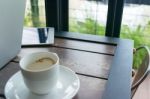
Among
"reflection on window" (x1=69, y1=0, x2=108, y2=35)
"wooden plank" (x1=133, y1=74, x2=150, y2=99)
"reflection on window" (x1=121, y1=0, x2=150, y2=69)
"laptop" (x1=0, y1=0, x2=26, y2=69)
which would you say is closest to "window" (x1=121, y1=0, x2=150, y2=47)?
"reflection on window" (x1=121, y1=0, x2=150, y2=69)

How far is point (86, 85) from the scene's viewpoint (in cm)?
77

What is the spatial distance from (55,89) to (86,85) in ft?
0.43

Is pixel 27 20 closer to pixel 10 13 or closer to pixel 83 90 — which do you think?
pixel 10 13

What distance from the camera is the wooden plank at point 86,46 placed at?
104 centimetres

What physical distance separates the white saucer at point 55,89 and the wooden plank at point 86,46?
0.31 meters

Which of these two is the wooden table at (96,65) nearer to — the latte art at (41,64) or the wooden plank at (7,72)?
the wooden plank at (7,72)

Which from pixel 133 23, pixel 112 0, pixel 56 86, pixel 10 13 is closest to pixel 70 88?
pixel 56 86

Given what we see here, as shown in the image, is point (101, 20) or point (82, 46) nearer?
point (82, 46)

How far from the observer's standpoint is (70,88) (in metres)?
0.70

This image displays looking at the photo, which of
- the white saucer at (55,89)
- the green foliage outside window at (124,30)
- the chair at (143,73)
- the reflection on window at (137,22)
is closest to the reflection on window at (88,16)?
the green foliage outside window at (124,30)

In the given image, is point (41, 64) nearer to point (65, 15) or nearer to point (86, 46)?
point (86, 46)

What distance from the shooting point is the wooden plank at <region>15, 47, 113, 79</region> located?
85 cm

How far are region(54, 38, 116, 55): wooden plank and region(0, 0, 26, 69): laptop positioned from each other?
0.26 m

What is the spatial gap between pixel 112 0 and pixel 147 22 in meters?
0.33
